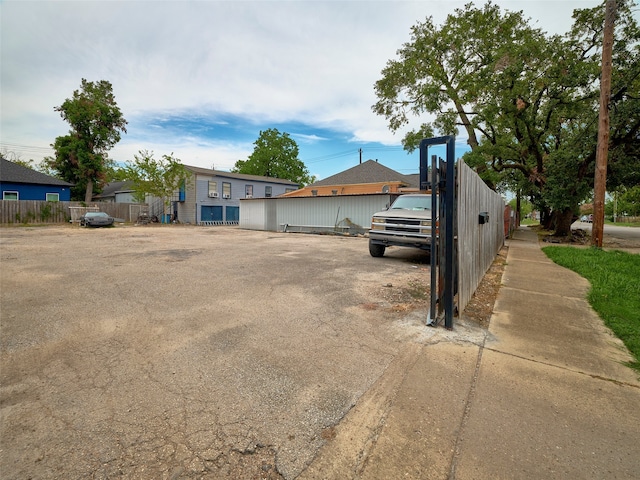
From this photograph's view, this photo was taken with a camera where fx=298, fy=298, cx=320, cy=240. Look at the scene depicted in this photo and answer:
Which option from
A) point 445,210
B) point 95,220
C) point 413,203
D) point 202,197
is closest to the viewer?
point 445,210

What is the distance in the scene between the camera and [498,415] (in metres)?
1.99

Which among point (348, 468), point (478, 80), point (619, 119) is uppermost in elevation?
point (478, 80)

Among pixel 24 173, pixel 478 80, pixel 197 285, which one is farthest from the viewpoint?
pixel 24 173

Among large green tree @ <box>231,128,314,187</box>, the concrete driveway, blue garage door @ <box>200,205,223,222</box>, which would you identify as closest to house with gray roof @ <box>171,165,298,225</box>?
blue garage door @ <box>200,205,223,222</box>

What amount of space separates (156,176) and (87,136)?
11511 millimetres

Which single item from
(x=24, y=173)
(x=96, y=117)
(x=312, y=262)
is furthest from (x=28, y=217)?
(x=312, y=262)

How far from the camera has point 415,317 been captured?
12.7 feet

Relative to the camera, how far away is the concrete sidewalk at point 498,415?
159 centimetres

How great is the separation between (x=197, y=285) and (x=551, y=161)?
16611 millimetres

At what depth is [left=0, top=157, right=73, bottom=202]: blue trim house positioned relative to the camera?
2433 cm

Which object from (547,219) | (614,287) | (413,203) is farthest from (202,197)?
(547,219)

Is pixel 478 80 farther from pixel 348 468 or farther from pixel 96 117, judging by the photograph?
pixel 96 117

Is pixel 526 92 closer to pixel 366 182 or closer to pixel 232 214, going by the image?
pixel 366 182

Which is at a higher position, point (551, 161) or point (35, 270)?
point (551, 161)
